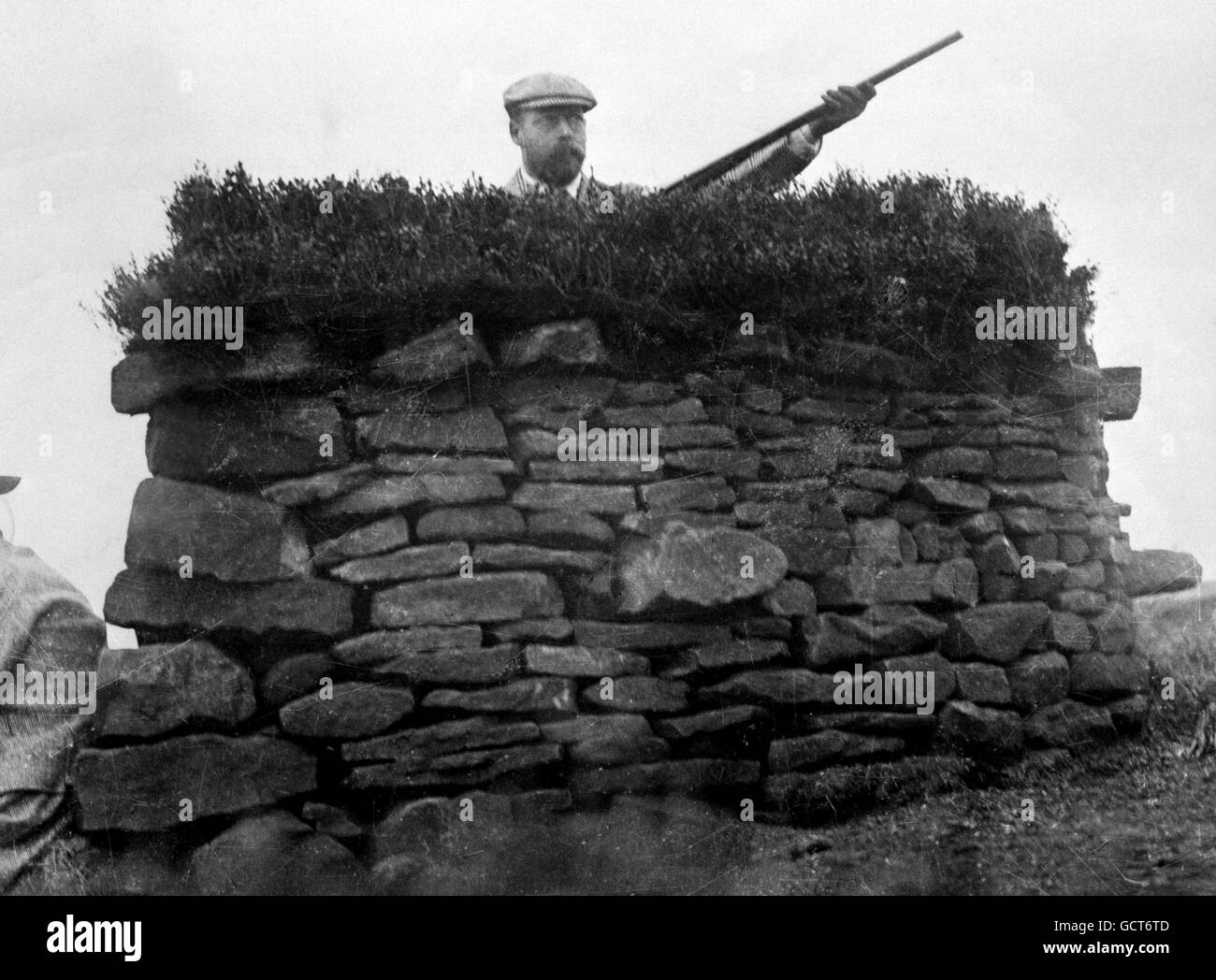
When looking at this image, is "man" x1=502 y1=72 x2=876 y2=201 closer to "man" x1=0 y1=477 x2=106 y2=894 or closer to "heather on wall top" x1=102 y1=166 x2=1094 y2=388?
"heather on wall top" x1=102 y1=166 x2=1094 y2=388

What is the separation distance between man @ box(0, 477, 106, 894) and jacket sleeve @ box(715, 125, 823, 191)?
394cm

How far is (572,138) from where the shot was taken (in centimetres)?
636

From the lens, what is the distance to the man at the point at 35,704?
5.42m

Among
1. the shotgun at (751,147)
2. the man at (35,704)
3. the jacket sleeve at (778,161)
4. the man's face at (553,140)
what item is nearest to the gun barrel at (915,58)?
the shotgun at (751,147)

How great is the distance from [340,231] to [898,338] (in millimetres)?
2841

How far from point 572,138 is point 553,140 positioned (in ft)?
0.33

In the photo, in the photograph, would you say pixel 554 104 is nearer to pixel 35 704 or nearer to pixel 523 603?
pixel 523 603

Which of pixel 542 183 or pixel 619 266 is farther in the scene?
pixel 542 183

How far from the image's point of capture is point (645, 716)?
5629 mm

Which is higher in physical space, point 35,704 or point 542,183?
point 542,183

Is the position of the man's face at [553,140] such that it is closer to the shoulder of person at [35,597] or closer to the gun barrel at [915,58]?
the gun barrel at [915,58]

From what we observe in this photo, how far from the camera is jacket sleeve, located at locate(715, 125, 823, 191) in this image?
637cm

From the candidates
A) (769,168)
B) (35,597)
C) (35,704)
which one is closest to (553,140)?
(769,168)

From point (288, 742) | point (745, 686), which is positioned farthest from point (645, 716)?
point (288, 742)
